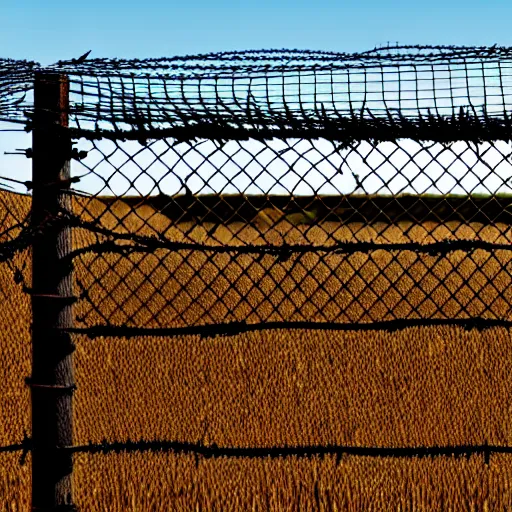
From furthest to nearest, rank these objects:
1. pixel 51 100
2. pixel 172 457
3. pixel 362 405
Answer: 1. pixel 362 405
2. pixel 172 457
3. pixel 51 100

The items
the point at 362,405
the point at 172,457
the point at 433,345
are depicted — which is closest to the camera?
the point at 172,457

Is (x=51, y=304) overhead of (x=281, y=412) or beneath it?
overhead

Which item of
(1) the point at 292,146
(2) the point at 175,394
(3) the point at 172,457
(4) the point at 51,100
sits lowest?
(3) the point at 172,457

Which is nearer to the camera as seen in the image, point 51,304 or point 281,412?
point 51,304

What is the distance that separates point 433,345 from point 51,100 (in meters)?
2.94

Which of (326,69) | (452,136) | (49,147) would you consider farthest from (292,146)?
(49,147)

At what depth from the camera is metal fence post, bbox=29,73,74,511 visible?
2.37 metres

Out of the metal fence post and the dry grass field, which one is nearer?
the metal fence post

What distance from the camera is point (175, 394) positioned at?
4.41 m

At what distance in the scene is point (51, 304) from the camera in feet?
7.88

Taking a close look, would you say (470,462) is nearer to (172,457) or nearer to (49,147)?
(172,457)

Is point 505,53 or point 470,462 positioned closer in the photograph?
point 505,53

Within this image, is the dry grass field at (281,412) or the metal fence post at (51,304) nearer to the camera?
the metal fence post at (51,304)

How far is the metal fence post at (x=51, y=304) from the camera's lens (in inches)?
93.3
